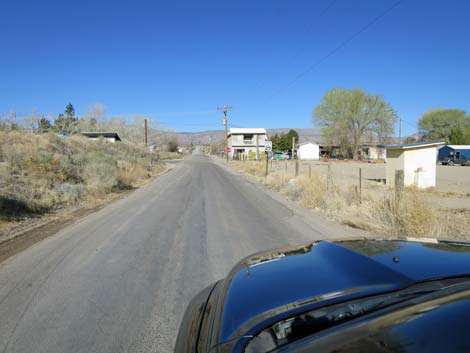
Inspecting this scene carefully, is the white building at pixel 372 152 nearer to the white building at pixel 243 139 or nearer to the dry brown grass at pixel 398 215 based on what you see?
the white building at pixel 243 139

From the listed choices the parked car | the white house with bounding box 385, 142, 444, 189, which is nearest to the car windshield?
the parked car

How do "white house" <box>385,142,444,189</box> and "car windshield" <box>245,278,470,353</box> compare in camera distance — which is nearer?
"car windshield" <box>245,278,470,353</box>

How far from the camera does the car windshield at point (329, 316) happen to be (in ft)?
5.20

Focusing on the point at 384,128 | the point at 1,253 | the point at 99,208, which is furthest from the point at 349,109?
the point at 1,253

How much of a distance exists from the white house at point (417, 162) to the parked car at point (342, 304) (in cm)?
1575

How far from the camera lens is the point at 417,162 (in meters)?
17.0

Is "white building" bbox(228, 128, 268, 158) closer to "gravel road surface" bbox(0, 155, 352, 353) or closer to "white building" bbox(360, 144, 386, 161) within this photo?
"white building" bbox(360, 144, 386, 161)

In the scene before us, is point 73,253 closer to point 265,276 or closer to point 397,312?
point 265,276

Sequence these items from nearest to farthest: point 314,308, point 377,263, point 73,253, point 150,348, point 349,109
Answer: point 314,308 < point 377,263 < point 150,348 < point 73,253 < point 349,109

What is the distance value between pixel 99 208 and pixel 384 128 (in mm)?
74179

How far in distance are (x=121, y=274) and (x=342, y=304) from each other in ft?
13.5

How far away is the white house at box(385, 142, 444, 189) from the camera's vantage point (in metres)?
16.8

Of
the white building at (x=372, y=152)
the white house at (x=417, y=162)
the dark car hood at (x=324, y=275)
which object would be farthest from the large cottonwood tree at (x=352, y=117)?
the dark car hood at (x=324, y=275)

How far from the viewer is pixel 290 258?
2.69 m
